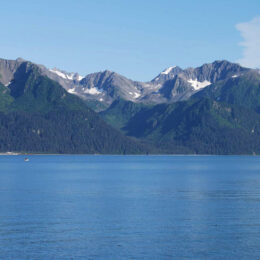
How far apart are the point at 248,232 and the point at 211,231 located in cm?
577

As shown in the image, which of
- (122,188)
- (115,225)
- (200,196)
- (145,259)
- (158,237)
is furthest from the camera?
(122,188)

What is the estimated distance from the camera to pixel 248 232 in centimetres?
8838

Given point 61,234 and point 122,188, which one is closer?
point 61,234

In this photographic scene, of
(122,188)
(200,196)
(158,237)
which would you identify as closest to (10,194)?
(122,188)

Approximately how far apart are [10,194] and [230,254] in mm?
85250

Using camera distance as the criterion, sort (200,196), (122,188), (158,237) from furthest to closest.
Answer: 1. (122,188)
2. (200,196)
3. (158,237)

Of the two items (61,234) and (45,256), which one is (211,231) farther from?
(45,256)

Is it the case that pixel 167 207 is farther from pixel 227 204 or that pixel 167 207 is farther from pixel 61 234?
pixel 61 234

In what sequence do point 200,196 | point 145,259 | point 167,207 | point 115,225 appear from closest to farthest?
point 145,259 < point 115,225 < point 167,207 < point 200,196

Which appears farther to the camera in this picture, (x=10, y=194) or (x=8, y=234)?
(x=10, y=194)

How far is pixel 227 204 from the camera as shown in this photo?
410 feet

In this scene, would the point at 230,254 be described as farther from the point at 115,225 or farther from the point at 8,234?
the point at 8,234

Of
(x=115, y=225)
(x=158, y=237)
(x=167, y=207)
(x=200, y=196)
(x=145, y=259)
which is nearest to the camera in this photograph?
(x=145, y=259)

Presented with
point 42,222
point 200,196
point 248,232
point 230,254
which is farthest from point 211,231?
point 200,196
